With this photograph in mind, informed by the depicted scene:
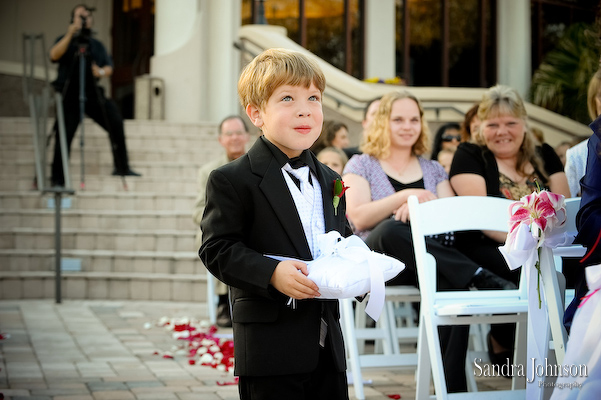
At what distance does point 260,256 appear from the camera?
8.43ft

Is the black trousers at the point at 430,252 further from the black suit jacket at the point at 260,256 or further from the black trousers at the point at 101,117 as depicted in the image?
the black trousers at the point at 101,117

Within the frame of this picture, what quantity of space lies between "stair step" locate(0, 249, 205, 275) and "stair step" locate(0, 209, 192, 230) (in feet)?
1.53

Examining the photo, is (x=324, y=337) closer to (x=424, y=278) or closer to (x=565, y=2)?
(x=424, y=278)

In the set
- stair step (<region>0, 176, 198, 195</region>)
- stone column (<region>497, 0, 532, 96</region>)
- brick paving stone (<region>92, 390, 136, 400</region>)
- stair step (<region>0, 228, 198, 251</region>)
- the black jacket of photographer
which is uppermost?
stone column (<region>497, 0, 532, 96</region>)

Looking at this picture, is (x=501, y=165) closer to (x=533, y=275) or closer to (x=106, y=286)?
(x=533, y=275)

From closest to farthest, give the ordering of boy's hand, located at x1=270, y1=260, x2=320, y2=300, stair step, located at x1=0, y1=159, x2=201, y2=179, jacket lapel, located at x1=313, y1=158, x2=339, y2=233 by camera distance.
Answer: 1. boy's hand, located at x1=270, y1=260, x2=320, y2=300
2. jacket lapel, located at x1=313, y1=158, x2=339, y2=233
3. stair step, located at x1=0, y1=159, x2=201, y2=179

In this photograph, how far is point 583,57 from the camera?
1400 centimetres

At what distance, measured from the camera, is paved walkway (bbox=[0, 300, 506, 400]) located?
4609mm

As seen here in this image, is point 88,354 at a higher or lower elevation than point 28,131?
lower

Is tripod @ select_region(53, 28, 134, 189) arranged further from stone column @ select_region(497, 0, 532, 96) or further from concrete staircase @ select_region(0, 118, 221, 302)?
stone column @ select_region(497, 0, 532, 96)

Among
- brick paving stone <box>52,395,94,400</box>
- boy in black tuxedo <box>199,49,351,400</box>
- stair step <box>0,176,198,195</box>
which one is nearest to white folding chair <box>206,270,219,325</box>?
brick paving stone <box>52,395,94,400</box>

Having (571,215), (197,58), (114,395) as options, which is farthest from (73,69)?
(571,215)

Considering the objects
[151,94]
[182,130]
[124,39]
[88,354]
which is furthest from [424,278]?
[124,39]

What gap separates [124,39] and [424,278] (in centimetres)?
1328
